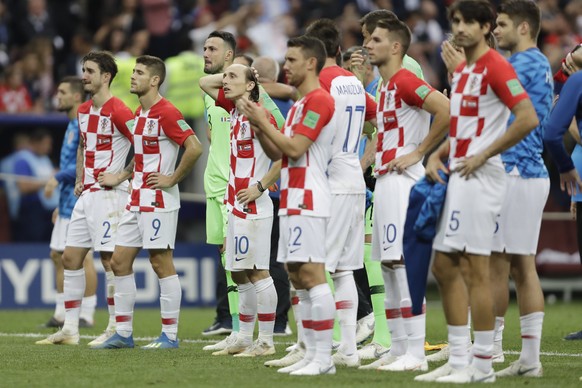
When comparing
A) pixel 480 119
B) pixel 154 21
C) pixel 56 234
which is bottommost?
pixel 56 234

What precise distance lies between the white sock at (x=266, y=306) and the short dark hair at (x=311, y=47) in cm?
228

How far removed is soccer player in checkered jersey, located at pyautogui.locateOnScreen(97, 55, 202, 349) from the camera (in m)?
10.4

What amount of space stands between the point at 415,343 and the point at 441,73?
1231cm

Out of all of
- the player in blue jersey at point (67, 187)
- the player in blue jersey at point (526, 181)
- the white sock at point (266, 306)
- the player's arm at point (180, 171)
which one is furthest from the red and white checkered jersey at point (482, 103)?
the player in blue jersey at point (67, 187)

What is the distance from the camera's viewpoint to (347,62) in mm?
11094

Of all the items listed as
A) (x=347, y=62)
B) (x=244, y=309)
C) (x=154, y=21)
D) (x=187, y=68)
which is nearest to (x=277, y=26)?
(x=154, y=21)

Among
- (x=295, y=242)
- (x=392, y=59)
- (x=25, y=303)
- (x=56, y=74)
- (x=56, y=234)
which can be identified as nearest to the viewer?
(x=295, y=242)

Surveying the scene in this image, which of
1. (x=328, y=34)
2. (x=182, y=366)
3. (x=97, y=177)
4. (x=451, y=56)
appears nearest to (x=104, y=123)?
(x=97, y=177)

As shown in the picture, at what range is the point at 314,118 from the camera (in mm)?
8227

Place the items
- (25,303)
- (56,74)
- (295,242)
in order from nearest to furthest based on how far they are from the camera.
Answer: (295,242) < (25,303) < (56,74)

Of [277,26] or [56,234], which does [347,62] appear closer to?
[56,234]

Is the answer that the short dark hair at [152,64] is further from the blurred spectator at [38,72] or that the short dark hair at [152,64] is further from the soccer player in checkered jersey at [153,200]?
the blurred spectator at [38,72]

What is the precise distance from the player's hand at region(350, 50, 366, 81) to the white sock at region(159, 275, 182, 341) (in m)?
2.39

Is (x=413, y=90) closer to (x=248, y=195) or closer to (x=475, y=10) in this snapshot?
(x=475, y=10)
